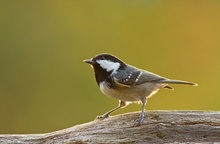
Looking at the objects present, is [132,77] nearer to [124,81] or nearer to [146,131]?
[124,81]

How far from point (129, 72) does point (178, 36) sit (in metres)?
1.86

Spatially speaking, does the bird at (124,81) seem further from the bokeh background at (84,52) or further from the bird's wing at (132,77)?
the bokeh background at (84,52)

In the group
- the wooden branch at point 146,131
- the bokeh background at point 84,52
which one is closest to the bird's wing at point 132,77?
the wooden branch at point 146,131

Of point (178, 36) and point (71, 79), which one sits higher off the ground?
point (178, 36)

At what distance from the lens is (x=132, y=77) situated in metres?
2.10

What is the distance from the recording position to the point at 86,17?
401 cm

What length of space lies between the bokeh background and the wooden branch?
1.64 meters

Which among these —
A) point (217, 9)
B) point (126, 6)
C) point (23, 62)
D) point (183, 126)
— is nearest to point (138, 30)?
point (126, 6)

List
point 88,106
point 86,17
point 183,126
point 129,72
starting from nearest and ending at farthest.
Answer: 1. point 183,126
2. point 129,72
3. point 88,106
4. point 86,17

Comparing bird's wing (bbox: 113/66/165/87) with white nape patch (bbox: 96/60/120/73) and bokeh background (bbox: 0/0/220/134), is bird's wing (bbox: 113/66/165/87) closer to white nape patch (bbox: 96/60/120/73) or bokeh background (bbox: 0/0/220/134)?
white nape patch (bbox: 96/60/120/73)

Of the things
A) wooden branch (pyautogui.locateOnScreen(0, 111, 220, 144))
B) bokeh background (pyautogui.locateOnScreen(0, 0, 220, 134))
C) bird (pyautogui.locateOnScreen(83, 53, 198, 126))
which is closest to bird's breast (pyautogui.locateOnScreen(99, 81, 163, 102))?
bird (pyautogui.locateOnScreen(83, 53, 198, 126))

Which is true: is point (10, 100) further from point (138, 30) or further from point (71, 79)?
point (138, 30)

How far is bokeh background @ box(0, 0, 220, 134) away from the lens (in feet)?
12.1

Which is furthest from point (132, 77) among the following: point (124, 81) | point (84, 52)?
point (84, 52)
